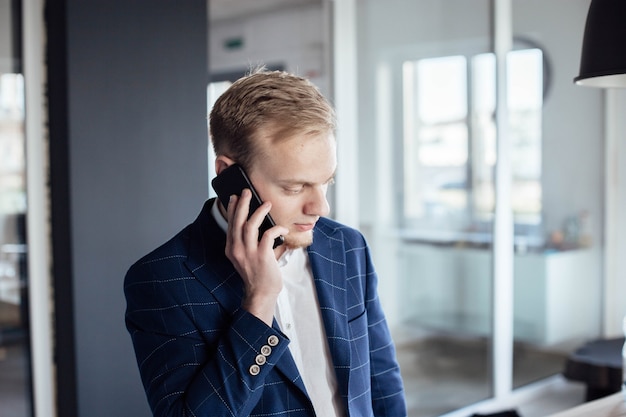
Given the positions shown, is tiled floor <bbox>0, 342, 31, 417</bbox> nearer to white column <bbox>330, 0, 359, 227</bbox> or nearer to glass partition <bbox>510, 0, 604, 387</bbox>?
white column <bbox>330, 0, 359, 227</bbox>

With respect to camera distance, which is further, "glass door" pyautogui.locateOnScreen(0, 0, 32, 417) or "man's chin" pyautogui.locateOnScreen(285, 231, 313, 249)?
"glass door" pyautogui.locateOnScreen(0, 0, 32, 417)

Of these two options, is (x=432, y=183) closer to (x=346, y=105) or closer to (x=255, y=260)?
(x=346, y=105)

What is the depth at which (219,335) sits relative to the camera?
1338 mm

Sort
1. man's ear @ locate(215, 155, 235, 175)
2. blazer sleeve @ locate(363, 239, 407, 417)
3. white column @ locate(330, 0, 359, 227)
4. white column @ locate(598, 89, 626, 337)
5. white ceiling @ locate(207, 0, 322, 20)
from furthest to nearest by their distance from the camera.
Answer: white column @ locate(598, 89, 626, 337)
white ceiling @ locate(207, 0, 322, 20)
white column @ locate(330, 0, 359, 227)
blazer sleeve @ locate(363, 239, 407, 417)
man's ear @ locate(215, 155, 235, 175)

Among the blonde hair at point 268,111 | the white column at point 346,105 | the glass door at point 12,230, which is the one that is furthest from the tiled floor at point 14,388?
the blonde hair at point 268,111

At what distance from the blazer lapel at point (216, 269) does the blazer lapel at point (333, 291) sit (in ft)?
0.34

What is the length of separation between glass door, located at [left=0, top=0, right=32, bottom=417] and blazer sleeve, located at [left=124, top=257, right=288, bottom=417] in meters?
1.25

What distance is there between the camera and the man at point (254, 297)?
1.28m

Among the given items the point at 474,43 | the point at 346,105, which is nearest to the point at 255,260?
the point at 346,105

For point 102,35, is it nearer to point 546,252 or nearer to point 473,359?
point 473,359

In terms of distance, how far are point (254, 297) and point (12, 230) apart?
1450mm

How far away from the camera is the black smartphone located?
1.33 m

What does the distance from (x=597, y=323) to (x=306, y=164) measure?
428 centimetres

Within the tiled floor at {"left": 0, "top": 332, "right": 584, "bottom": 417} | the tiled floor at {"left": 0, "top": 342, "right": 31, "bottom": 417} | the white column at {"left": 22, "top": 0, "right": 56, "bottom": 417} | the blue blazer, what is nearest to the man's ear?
the blue blazer
